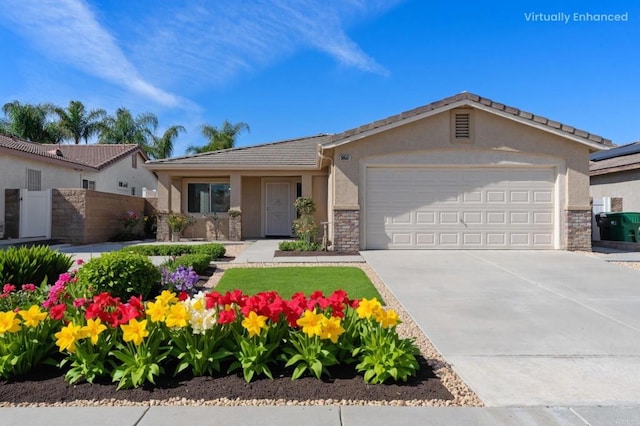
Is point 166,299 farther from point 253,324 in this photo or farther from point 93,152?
point 93,152

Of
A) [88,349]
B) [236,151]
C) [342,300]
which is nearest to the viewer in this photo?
[88,349]

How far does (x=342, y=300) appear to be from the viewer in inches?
162

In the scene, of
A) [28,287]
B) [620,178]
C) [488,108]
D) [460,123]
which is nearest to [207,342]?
[28,287]

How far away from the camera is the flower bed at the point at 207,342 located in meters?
3.59

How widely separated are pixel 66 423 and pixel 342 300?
2350 mm

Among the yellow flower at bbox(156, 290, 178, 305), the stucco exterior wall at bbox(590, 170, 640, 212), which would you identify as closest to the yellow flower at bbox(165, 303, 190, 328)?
the yellow flower at bbox(156, 290, 178, 305)

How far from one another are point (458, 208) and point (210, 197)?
414 inches

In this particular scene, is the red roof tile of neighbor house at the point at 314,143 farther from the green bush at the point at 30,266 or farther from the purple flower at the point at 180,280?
the green bush at the point at 30,266

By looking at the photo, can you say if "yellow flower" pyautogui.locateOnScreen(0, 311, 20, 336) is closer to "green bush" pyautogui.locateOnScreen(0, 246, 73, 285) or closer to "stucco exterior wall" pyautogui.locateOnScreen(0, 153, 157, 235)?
"green bush" pyautogui.locateOnScreen(0, 246, 73, 285)

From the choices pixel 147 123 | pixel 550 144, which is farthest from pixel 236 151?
pixel 147 123

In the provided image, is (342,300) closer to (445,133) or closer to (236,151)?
(445,133)

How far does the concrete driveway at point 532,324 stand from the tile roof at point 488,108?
3.89 meters

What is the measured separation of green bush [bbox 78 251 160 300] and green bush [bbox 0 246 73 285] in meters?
1.01

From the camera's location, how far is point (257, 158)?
17781 mm
